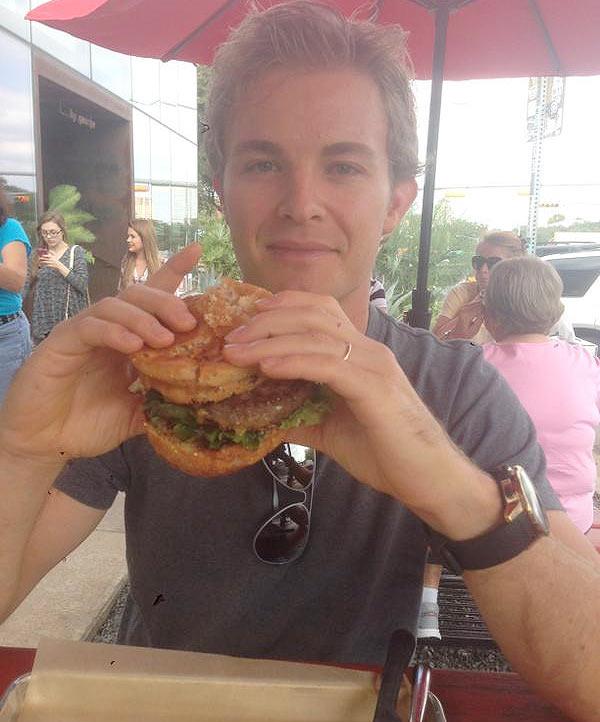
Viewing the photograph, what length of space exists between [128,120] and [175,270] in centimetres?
1077

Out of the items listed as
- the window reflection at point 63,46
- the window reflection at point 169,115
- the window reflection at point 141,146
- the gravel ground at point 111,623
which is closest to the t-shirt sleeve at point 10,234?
the gravel ground at point 111,623

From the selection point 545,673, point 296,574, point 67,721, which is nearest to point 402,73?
point 296,574

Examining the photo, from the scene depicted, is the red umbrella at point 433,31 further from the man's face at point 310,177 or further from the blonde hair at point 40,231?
the blonde hair at point 40,231

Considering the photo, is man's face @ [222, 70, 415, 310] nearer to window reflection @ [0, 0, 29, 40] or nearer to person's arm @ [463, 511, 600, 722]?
person's arm @ [463, 511, 600, 722]

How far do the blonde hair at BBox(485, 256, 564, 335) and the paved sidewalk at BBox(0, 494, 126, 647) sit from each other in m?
2.89

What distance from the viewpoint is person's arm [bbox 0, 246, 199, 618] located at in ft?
4.17

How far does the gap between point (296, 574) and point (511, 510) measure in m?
0.66

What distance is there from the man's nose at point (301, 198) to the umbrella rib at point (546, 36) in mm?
2548

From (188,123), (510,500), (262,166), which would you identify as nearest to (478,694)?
(510,500)

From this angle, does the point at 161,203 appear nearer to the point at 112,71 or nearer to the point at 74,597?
the point at 112,71

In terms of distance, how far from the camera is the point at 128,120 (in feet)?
36.2

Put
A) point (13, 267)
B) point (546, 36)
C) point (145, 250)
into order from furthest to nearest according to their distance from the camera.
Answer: point (145, 250)
point (13, 267)
point (546, 36)

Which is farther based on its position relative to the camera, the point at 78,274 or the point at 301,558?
the point at 78,274

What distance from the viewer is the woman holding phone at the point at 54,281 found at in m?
6.59
